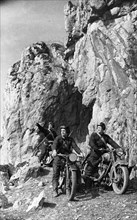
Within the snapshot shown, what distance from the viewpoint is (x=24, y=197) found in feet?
34.6

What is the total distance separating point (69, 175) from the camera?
381 inches

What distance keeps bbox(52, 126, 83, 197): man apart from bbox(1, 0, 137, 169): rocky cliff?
54.7 ft

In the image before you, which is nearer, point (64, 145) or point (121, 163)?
point (121, 163)

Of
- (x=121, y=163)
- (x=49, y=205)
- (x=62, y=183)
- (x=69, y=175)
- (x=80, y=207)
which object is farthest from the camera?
(x=62, y=183)

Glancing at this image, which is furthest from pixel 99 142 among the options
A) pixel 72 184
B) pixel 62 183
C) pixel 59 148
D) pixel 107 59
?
pixel 107 59

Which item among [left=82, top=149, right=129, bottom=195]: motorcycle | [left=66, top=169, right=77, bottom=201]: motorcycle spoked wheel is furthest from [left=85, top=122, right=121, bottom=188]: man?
[left=66, top=169, right=77, bottom=201]: motorcycle spoked wheel

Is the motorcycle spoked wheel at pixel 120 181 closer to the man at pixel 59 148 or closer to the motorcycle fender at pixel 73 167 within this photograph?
the motorcycle fender at pixel 73 167

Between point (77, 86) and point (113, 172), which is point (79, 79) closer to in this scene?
point (77, 86)

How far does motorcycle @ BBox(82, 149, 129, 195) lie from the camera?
365 inches

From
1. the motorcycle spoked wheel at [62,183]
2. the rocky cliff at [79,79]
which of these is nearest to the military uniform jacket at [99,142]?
the motorcycle spoked wheel at [62,183]

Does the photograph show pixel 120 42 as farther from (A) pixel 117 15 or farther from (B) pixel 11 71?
(B) pixel 11 71

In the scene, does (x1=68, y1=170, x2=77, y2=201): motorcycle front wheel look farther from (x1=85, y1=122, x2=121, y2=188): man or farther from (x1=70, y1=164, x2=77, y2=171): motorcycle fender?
(x1=85, y1=122, x2=121, y2=188): man

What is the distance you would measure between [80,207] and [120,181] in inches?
60.9

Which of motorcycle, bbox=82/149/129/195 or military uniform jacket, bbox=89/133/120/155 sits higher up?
military uniform jacket, bbox=89/133/120/155
